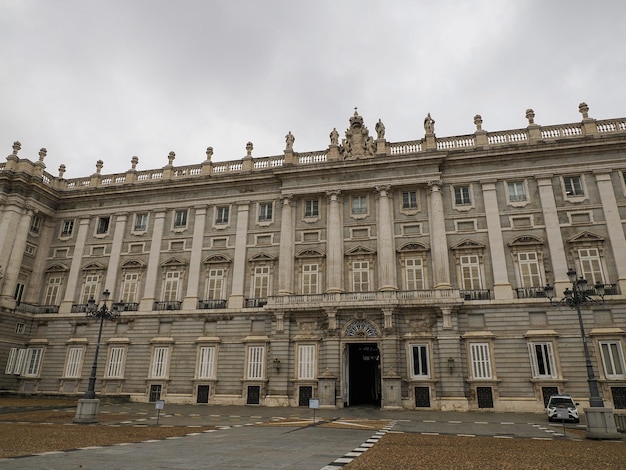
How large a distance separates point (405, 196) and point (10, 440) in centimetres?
2748

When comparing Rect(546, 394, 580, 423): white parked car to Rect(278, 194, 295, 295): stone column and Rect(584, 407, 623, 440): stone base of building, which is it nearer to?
Rect(584, 407, 623, 440): stone base of building

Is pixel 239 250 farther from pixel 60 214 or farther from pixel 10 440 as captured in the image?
pixel 10 440

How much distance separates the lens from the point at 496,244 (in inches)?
1182

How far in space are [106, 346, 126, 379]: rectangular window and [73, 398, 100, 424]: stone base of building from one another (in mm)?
16088

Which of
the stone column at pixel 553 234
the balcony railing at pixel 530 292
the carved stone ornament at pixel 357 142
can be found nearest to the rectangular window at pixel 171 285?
the carved stone ornament at pixel 357 142

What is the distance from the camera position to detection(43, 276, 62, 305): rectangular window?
37.1m

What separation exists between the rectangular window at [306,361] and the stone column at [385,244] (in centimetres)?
659

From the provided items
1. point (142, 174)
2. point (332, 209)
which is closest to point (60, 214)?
point (142, 174)

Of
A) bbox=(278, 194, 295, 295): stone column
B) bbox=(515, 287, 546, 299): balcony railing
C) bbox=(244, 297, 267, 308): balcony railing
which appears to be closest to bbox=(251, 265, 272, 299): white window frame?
bbox=(244, 297, 267, 308): balcony railing

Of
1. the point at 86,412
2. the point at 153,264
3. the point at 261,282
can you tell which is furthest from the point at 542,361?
the point at 153,264

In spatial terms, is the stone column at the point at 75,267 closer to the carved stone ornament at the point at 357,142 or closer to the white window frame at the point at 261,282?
the white window frame at the point at 261,282

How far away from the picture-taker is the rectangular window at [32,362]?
3462cm

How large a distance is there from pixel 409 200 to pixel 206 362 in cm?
1950

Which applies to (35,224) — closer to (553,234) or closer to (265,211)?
(265,211)
